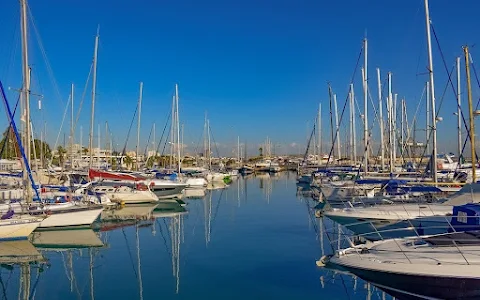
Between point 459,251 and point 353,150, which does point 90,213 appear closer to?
point 459,251

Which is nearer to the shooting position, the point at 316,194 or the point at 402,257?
the point at 402,257

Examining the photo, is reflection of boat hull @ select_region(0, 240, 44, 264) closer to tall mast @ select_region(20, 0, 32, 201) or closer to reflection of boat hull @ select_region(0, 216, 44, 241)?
reflection of boat hull @ select_region(0, 216, 44, 241)

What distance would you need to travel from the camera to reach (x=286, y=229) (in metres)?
24.1

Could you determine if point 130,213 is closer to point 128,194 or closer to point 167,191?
point 128,194

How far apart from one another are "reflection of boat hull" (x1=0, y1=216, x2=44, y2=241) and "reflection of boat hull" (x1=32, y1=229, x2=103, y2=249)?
31.2 inches

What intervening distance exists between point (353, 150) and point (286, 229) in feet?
115

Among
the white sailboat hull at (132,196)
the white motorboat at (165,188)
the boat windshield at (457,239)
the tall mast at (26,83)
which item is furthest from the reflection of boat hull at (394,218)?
Result: the white motorboat at (165,188)

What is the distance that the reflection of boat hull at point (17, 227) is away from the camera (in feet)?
64.7

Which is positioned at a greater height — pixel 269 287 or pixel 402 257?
pixel 402 257

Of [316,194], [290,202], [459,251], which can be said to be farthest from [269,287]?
[316,194]

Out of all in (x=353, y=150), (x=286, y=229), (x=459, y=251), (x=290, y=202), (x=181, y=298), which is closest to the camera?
(x=459, y=251)

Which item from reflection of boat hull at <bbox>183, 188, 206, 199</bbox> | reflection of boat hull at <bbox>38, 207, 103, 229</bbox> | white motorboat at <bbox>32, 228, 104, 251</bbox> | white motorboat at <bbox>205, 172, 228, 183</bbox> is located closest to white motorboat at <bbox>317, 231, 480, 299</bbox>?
white motorboat at <bbox>32, 228, 104, 251</bbox>

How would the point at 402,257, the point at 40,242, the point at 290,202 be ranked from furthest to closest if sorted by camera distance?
the point at 290,202 → the point at 40,242 → the point at 402,257

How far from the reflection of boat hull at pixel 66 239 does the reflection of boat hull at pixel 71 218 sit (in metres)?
0.42
